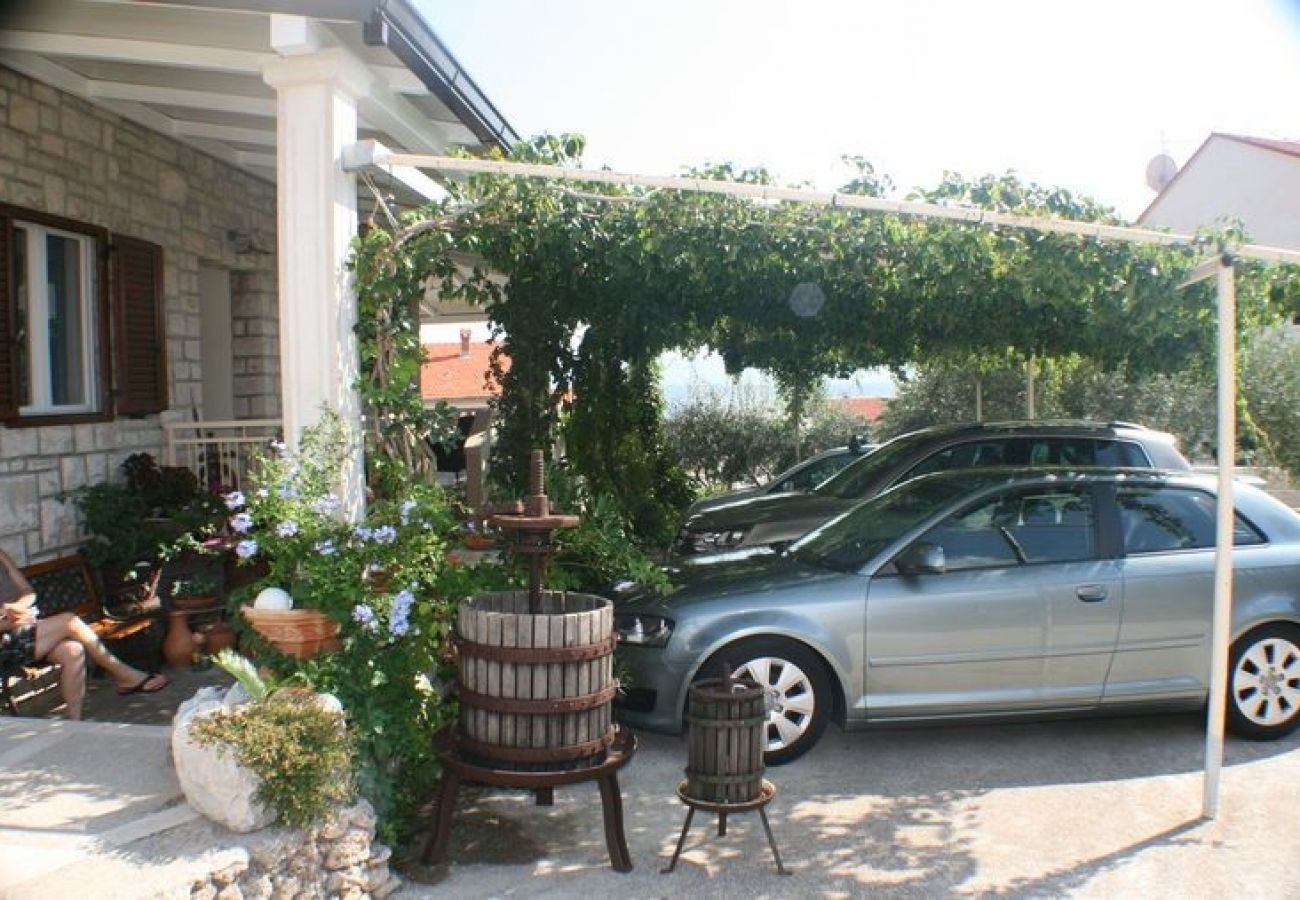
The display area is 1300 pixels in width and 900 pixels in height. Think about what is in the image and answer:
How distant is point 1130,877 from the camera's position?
13.3 feet

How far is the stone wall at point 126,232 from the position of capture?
20.7 feet

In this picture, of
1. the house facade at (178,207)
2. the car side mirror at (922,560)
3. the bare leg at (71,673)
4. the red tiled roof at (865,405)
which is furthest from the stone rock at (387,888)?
the red tiled roof at (865,405)

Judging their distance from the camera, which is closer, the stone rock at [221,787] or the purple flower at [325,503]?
the stone rock at [221,787]

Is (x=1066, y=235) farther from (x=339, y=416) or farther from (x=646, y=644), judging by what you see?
(x=339, y=416)

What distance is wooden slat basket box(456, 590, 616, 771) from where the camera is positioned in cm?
394

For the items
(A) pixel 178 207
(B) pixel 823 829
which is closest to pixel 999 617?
(B) pixel 823 829

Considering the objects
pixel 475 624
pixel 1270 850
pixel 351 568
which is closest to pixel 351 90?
pixel 351 568

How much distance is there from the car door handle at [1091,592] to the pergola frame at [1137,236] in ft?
1.74

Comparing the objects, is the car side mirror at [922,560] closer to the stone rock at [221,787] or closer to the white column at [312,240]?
the white column at [312,240]

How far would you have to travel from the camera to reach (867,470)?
961cm

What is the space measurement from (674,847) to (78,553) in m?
4.51

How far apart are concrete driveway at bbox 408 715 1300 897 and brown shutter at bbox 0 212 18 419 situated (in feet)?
12.1

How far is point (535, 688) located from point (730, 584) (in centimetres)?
170

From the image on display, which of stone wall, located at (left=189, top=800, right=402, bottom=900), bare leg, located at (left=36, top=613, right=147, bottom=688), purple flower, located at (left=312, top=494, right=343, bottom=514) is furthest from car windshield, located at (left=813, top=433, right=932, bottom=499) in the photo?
stone wall, located at (left=189, top=800, right=402, bottom=900)
